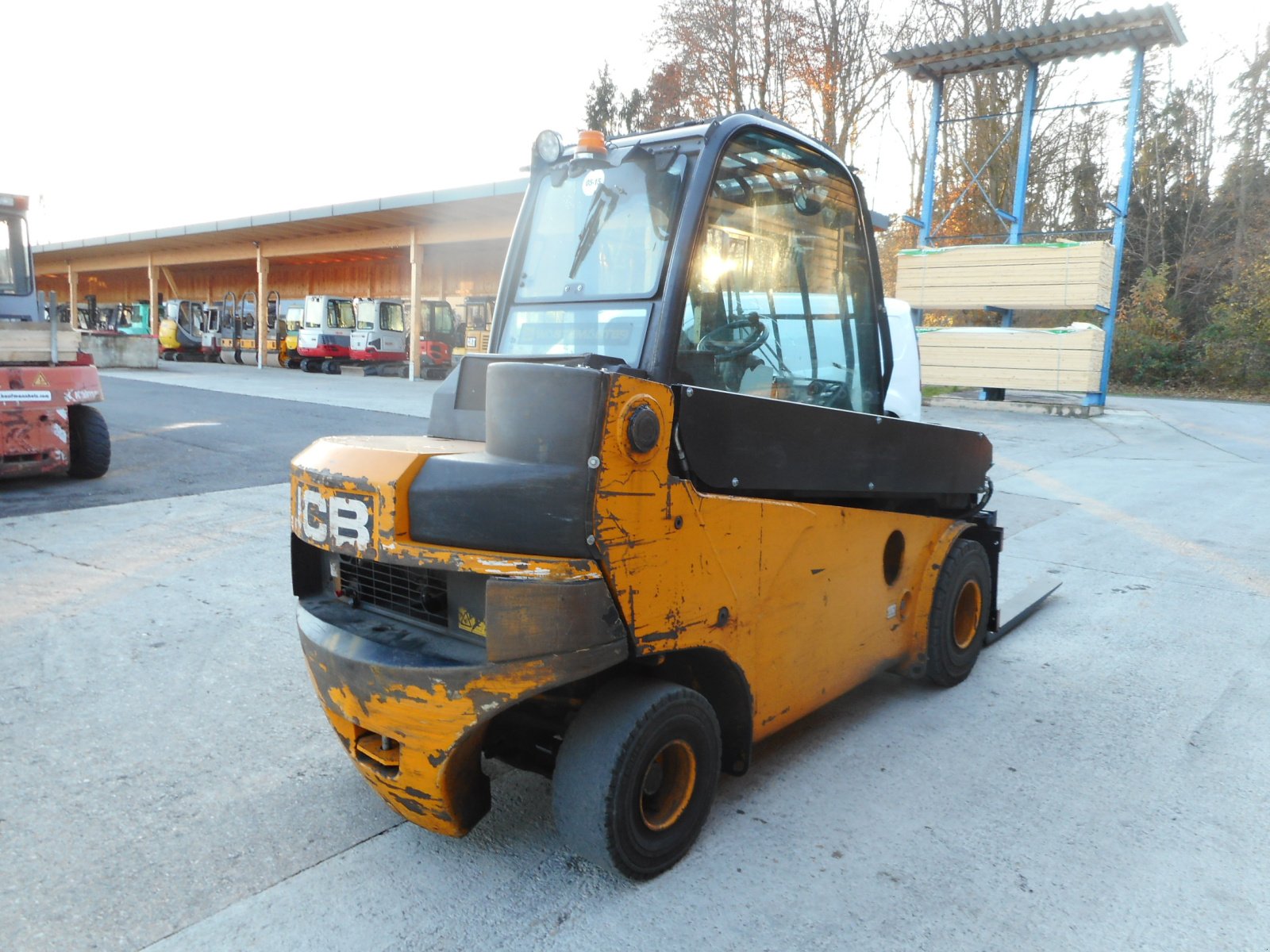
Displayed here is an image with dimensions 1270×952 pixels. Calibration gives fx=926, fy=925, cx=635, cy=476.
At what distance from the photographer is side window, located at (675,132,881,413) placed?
9.39 ft

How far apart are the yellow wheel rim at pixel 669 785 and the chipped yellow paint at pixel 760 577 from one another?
1.03 feet

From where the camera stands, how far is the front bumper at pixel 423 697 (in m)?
2.27

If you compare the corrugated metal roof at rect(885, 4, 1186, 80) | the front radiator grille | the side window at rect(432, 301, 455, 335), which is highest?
the corrugated metal roof at rect(885, 4, 1186, 80)

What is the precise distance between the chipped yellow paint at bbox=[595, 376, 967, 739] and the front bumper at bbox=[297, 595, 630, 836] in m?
0.24

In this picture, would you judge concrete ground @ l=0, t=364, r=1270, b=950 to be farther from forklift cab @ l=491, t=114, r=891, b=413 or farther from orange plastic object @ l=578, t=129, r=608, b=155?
orange plastic object @ l=578, t=129, r=608, b=155

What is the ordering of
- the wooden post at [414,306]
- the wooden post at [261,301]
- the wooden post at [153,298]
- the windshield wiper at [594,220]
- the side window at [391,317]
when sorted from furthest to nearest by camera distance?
the wooden post at [153,298], the wooden post at [261,301], the side window at [391,317], the wooden post at [414,306], the windshield wiper at [594,220]

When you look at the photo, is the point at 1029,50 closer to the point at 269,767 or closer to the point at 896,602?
the point at 896,602

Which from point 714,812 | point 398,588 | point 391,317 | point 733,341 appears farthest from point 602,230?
point 391,317

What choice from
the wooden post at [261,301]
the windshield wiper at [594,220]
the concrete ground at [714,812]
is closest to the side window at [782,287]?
the windshield wiper at [594,220]

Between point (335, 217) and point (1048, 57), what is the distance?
726 inches

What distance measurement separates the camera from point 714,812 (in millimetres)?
2941

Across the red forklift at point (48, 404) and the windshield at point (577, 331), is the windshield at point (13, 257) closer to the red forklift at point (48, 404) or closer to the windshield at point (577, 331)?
the red forklift at point (48, 404)

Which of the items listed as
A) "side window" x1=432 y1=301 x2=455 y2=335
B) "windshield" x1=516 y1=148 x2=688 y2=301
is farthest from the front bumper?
"side window" x1=432 y1=301 x2=455 y2=335

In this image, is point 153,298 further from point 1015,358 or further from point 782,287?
point 782,287
